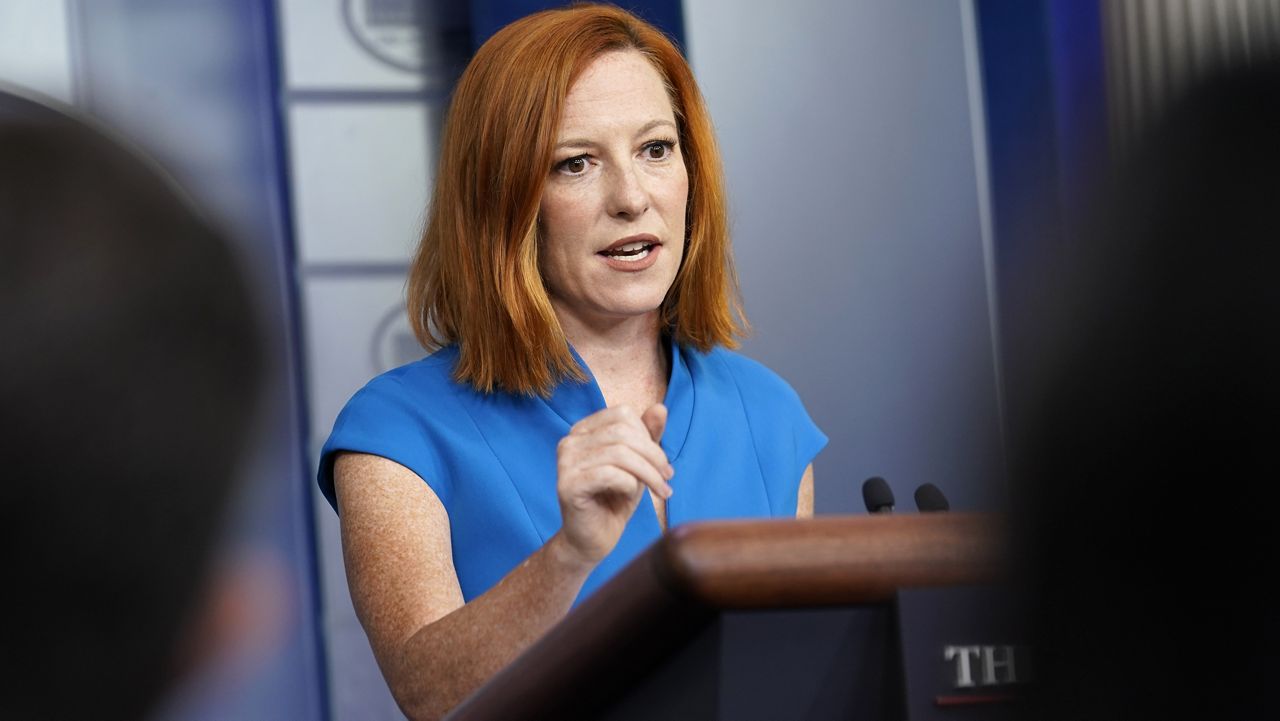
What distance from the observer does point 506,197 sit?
175 centimetres

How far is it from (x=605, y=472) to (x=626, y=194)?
27.8 inches

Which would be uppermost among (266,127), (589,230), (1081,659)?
(266,127)

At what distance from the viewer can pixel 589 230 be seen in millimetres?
1747

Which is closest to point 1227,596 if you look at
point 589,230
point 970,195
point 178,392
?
point 178,392

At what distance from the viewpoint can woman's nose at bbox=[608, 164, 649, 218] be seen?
173cm

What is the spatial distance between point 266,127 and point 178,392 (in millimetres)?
3050

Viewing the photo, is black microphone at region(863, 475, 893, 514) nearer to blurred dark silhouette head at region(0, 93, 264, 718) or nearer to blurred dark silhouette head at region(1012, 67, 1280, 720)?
blurred dark silhouette head at region(0, 93, 264, 718)

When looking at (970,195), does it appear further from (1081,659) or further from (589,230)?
(1081,659)

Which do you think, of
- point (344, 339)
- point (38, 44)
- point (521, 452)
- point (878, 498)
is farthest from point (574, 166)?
point (38, 44)

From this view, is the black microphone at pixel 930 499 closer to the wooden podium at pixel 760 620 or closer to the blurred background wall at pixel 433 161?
the wooden podium at pixel 760 620

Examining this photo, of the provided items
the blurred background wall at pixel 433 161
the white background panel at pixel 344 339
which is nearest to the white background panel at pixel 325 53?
the blurred background wall at pixel 433 161

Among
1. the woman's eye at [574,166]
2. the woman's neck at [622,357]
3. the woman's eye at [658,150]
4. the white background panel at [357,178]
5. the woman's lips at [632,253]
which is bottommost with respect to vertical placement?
the woman's neck at [622,357]

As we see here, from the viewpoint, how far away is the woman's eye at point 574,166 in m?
1.76

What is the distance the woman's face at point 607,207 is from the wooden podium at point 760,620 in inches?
37.6
